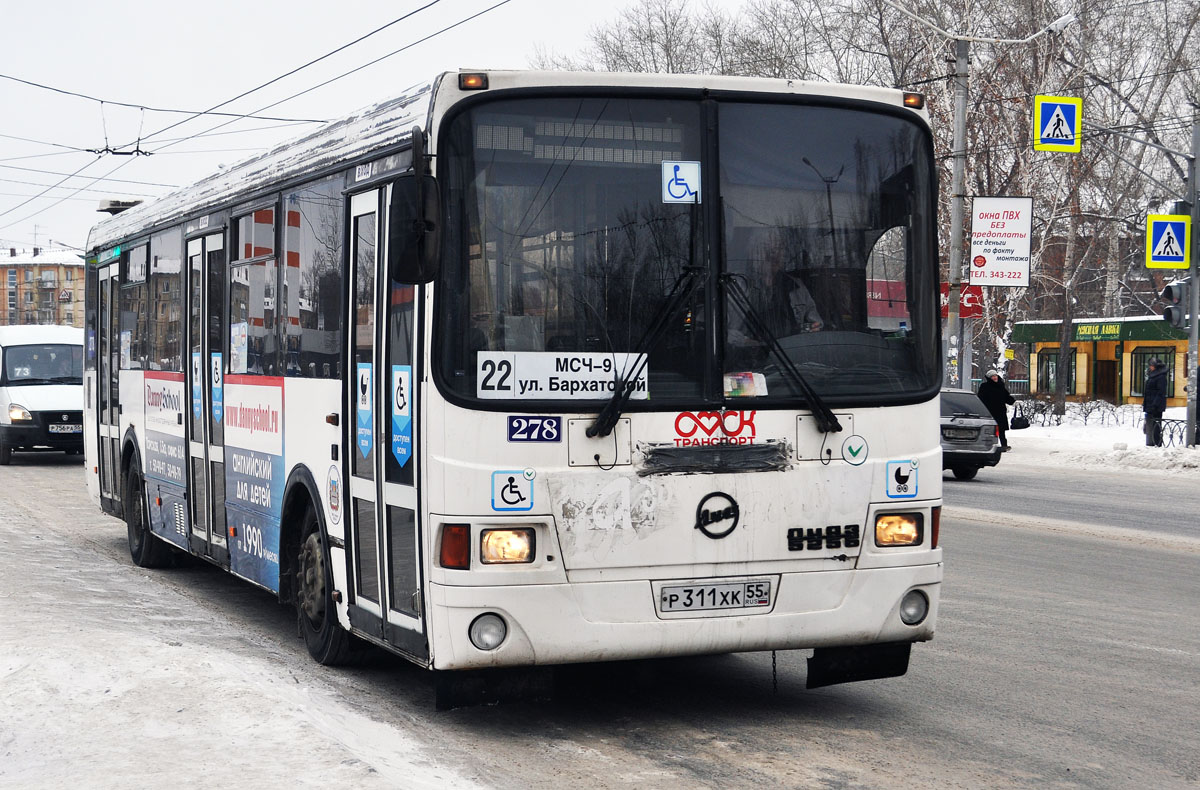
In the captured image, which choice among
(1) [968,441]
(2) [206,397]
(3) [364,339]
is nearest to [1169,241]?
(1) [968,441]

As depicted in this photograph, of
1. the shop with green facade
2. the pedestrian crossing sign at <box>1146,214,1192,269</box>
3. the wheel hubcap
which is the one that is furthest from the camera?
the shop with green facade

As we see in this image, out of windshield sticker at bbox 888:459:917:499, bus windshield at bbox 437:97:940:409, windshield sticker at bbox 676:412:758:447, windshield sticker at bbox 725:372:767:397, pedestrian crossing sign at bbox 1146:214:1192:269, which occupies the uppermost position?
pedestrian crossing sign at bbox 1146:214:1192:269

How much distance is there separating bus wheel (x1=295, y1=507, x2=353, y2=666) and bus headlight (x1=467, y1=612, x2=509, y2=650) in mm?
1647

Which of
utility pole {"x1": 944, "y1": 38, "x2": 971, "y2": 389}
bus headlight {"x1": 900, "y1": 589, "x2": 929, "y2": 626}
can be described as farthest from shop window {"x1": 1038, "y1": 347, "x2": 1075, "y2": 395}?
bus headlight {"x1": 900, "y1": 589, "x2": 929, "y2": 626}

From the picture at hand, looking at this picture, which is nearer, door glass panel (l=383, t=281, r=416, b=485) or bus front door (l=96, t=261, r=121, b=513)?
door glass panel (l=383, t=281, r=416, b=485)

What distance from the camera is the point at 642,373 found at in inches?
243

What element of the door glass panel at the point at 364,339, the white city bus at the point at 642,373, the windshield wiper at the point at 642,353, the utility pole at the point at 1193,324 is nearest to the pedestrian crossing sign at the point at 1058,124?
the utility pole at the point at 1193,324

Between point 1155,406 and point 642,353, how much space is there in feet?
88.9

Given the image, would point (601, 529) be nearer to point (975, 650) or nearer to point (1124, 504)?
point (975, 650)

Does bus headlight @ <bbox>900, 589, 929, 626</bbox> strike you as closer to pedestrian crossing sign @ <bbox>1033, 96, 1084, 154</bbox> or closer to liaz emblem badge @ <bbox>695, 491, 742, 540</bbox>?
liaz emblem badge @ <bbox>695, 491, 742, 540</bbox>

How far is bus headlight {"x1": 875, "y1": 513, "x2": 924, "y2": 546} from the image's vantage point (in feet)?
21.3

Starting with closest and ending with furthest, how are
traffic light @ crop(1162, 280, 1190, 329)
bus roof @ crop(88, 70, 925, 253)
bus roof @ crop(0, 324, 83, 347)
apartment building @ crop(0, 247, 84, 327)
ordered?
bus roof @ crop(88, 70, 925, 253), bus roof @ crop(0, 324, 83, 347), traffic light @ crop(1162, 280, 1190, 329), apartment building @ crop(0, 247, 84, 327)

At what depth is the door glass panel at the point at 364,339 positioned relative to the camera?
22.4ft

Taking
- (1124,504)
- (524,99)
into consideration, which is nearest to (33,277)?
(1124,504)
